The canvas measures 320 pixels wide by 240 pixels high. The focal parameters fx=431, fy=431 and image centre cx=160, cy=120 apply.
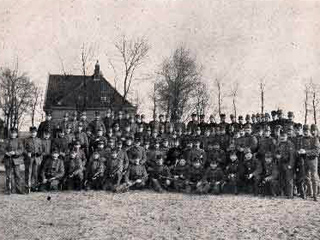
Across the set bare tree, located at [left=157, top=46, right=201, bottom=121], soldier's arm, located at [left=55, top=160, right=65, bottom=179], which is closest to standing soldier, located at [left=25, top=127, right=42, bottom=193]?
soldier's arm, located at [left=55, top=160, right=65, bottom=179]

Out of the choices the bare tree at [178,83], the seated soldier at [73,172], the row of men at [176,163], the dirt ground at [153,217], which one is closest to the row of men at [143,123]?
the row of men at [176,163]

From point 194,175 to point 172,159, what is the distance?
1302 mm

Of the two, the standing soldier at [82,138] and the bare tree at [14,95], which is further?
the bare tree at [14,95]

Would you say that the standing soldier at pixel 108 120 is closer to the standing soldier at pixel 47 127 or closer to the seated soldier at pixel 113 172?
the standing soldier at pixel 47 127

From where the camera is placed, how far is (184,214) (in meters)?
8.87

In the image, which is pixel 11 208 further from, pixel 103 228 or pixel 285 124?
pixel 285 124

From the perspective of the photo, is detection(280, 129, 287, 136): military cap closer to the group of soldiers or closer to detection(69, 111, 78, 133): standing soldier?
the group of soldiers

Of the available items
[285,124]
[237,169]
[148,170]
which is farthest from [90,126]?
[285,124]

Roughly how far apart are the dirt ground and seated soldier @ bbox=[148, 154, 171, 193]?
1.02 meters

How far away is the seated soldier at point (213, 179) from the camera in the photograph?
1209 centimetres

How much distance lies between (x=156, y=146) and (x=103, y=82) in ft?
96.2

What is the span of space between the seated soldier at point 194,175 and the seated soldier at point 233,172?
79 centimetres

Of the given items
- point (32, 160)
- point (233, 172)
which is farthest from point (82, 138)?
point (233, 172)

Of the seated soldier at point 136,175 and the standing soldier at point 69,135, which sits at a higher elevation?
the standing soldier at point 69,135
